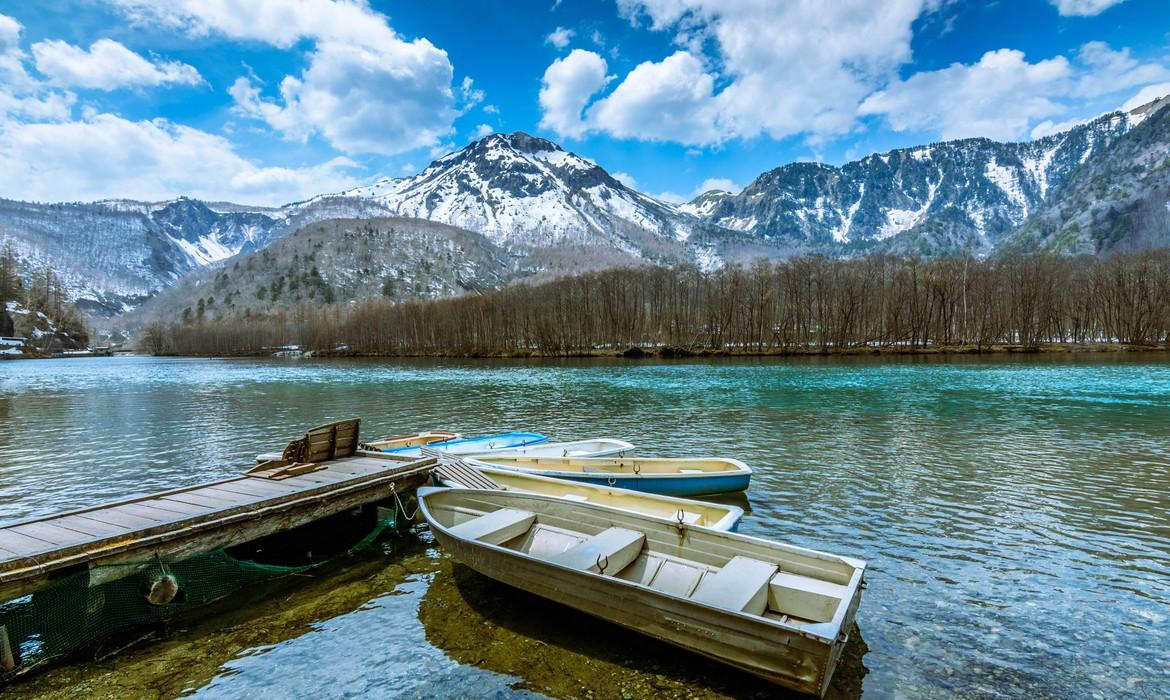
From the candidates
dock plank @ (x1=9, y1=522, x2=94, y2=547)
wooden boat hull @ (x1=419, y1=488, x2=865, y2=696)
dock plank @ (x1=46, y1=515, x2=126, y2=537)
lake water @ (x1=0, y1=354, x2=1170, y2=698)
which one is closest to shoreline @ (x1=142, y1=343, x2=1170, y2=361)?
lake water @ (x1=0, y1=354, x2=1170, y2=698)

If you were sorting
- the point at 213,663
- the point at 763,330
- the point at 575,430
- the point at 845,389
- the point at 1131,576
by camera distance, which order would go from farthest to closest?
the point at 763,330 < the point at 845,389 < the point at 575,430 < the point at 1131,576 < the point at 213,663

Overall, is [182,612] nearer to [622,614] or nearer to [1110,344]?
[622,614]

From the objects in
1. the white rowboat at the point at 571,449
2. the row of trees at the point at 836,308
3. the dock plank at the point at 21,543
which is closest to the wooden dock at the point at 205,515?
the dock plank at the point at 21,543

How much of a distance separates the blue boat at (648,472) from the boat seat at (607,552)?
220 inches

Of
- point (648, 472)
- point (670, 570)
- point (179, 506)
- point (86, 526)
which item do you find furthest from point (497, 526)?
point (648, 472)

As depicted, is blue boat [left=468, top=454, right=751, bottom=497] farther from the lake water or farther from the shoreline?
the shoreline

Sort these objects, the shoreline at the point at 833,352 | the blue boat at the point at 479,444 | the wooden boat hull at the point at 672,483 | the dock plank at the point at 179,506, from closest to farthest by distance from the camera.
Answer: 1. the dock plank at the point at 179,506
2. the wooden boat hull at the point at 672,483
3. the blue boat at the point at 479,444
4. the shoreline at the point at 833,352

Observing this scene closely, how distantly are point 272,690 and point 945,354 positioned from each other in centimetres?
10450

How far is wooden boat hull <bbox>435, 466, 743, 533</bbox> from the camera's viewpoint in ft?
36.9

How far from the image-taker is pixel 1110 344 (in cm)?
9256

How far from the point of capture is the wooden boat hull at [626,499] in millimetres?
11234

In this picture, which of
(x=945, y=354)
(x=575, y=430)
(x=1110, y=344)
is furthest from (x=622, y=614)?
(x=1110, y=344)

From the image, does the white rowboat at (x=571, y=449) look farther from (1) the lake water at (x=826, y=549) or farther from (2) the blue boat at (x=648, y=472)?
(1) the lake water at (x=826, y=549)

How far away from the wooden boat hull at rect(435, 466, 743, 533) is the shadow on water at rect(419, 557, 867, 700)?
2.34 metres
